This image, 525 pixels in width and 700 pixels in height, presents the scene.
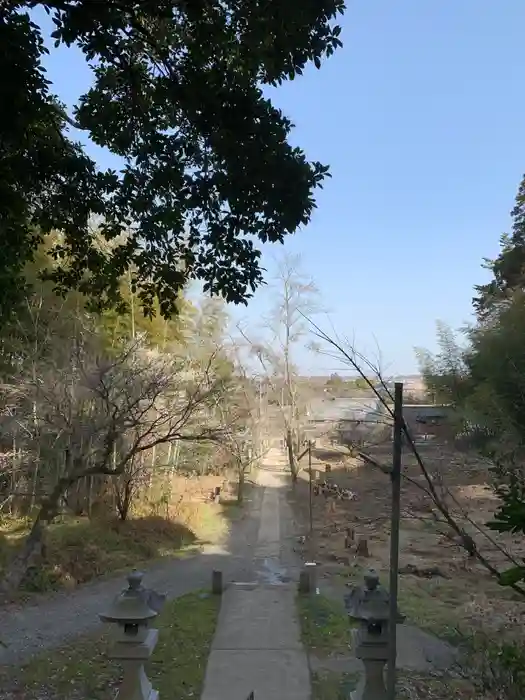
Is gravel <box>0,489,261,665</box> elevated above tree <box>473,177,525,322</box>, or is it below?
below

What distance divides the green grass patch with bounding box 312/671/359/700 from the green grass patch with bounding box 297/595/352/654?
43 centimetres

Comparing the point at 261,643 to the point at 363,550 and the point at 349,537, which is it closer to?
the point at 363,550

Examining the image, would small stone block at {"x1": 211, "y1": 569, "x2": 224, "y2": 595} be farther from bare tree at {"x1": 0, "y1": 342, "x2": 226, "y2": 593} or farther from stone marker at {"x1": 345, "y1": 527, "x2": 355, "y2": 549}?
stone marker at {"x1": 345, "y1": 527, "x2": 355, "y2": 549}

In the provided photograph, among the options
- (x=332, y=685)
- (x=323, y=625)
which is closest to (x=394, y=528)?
(x=332, y=685)

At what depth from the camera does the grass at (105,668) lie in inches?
159

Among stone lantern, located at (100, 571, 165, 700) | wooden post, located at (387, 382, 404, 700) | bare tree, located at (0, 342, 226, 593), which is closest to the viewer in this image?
wooden post, located at (387, 382, 404, 700)

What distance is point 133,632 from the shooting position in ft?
9.39

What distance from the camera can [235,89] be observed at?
7.47 ft

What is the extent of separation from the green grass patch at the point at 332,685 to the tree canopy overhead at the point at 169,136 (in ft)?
9.25

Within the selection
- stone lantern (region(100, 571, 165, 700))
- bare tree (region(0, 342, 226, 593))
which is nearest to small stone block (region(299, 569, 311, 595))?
bare tree (region(0, 342, 226, 593))

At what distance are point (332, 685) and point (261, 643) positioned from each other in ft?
3.36

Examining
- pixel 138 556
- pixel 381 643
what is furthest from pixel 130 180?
pixel 138 556

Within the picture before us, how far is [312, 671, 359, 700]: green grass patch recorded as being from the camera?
385 centimetres

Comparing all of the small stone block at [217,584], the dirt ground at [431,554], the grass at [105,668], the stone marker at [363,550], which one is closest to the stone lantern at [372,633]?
the dirt ground at [431,554]
